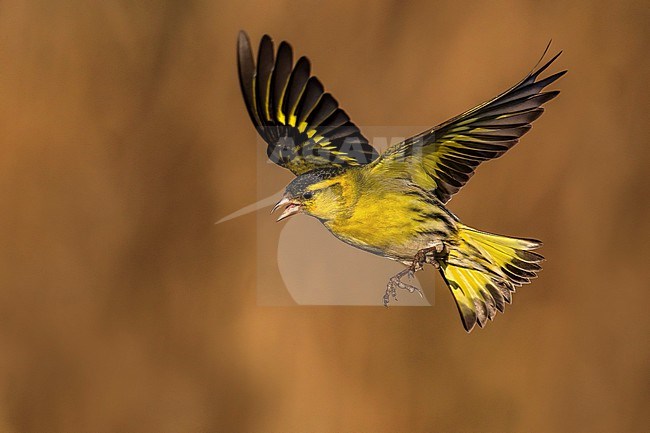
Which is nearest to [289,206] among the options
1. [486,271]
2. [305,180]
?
[305,180]

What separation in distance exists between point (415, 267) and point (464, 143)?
0.45ft

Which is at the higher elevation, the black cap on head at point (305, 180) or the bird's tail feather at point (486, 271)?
the black cap on head at point (305, 180)

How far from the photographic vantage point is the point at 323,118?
62 centimetres

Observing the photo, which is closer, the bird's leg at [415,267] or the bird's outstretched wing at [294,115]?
the bird's leg at [415,267]

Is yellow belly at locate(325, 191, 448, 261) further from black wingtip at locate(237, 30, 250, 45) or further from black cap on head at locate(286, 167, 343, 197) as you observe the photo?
black wingtip at locate(237, 30, 250, 45)

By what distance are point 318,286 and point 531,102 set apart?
54 centimetres

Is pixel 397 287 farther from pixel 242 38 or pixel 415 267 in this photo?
pixel 242 38

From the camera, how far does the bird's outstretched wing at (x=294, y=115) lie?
532 millimetres

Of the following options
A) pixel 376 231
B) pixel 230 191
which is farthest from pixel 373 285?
pixel 230 191

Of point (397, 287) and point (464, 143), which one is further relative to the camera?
point (464, 143)

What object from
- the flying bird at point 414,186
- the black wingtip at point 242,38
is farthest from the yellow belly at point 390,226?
the black wingtip at point 242,38

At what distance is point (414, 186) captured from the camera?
0.57m

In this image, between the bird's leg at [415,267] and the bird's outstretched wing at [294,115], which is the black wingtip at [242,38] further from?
the bird's leg at [415,267]

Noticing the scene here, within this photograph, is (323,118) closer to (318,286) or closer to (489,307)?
(489,307)
